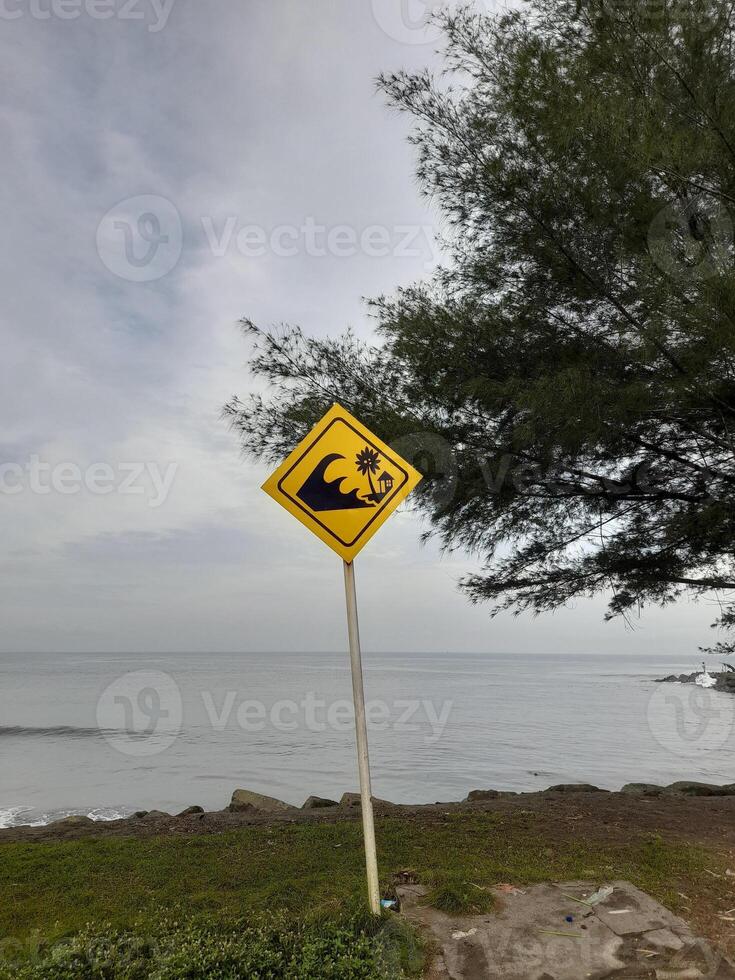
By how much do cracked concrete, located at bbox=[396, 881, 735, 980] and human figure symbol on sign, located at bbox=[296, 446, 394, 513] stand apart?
2.40 metres

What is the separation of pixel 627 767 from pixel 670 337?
1243cm

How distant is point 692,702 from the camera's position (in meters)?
34.1

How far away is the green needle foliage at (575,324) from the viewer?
4957 mm

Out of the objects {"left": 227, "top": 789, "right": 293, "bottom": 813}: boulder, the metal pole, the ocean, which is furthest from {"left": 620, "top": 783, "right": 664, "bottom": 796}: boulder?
the metal pole

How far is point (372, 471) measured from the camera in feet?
13.5

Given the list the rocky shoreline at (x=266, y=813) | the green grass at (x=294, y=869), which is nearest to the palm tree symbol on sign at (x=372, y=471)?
the green grass at (x=294, y=869)

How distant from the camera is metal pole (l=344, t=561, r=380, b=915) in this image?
3777 millimetres

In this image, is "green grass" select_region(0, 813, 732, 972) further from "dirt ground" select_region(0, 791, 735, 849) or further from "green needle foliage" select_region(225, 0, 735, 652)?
"green needle foliage" select_region(225, 0, 735, 652)

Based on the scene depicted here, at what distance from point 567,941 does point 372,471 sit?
2.77m

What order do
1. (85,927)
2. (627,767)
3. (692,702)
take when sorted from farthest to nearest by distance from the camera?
(692,702) < (627,767) < (85,927)

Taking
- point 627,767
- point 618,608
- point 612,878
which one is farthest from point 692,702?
point 612,878

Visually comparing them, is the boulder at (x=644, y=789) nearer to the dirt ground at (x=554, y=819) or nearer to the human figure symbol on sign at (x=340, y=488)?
the dirt ground at (x=554, y=819)

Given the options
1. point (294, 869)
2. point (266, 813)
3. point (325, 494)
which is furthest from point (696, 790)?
point (325, 494)

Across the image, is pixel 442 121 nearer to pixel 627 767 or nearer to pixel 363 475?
pixel 363 475
